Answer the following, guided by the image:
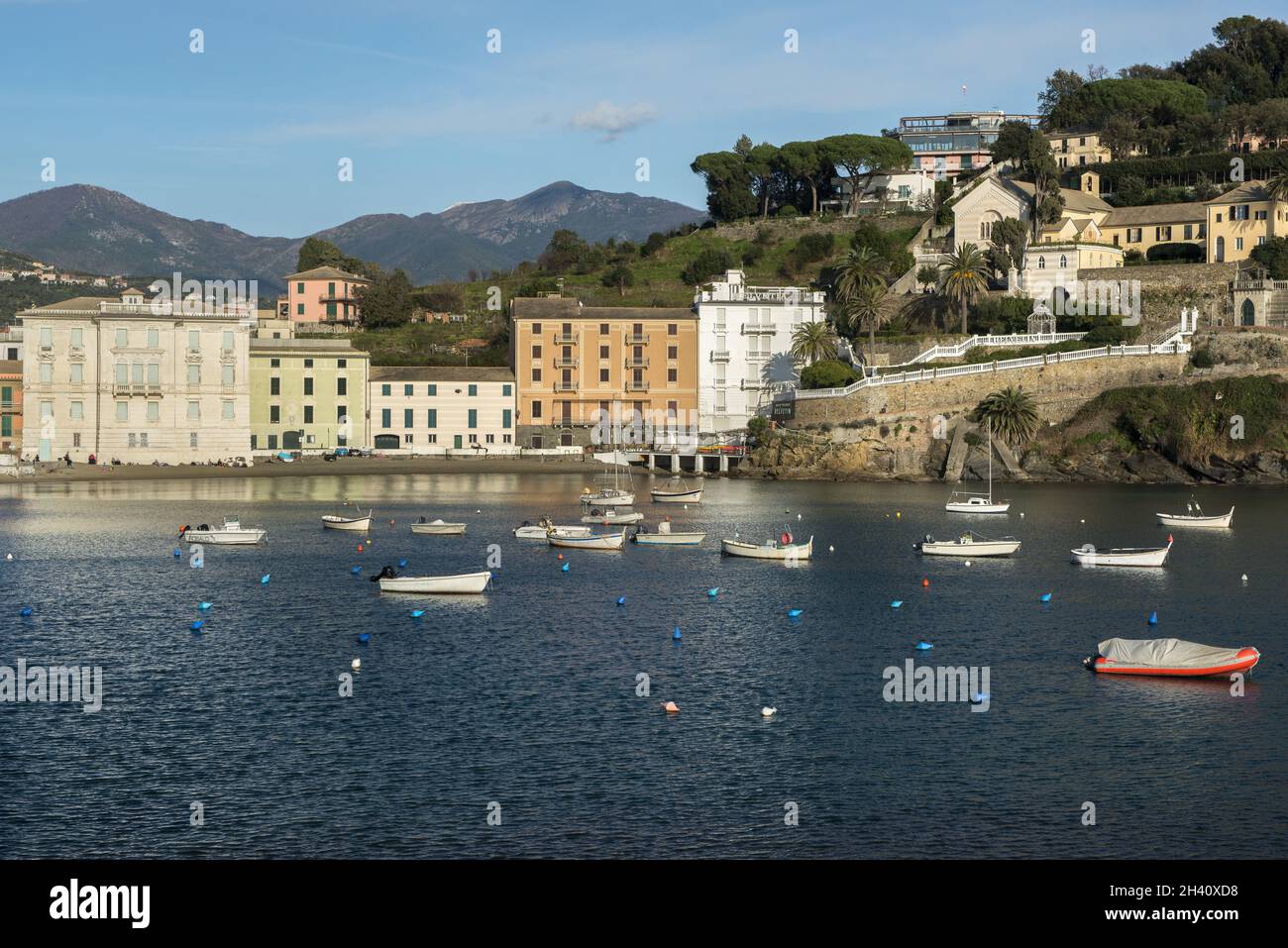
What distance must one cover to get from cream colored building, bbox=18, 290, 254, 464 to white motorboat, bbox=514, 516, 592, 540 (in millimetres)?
46361

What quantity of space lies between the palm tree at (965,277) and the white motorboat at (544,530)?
5335 centimetres

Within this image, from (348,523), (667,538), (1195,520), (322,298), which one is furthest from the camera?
(322,298)

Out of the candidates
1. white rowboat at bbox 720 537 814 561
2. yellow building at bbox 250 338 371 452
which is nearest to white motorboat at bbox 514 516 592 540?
white rowboat at bbox 720 537 814 561

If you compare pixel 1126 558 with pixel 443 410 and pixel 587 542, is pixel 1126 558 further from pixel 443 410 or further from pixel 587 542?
pixel 443 410

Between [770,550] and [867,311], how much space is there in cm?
5529

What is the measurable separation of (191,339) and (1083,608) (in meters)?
80.3

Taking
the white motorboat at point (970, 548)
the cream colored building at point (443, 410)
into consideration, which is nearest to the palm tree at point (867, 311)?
the cream colored building at point (443, 410)

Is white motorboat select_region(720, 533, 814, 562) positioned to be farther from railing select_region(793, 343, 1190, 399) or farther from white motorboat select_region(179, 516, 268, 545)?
railing select_region(793, 343, 1190, 399)

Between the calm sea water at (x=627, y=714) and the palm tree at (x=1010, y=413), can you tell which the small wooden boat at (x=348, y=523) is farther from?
the palm tree at (x=1010, y=413)

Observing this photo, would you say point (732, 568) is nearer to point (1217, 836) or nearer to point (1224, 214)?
point (1217, 836)

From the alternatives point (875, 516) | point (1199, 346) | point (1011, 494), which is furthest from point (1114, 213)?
point (875, 516)

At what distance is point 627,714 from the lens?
34.0 m

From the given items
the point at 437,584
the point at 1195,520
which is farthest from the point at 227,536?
the point at 1195,520

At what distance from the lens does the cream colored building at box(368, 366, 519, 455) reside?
117688 millimetres
